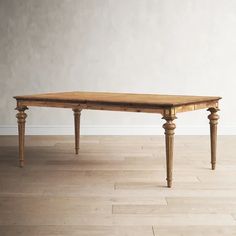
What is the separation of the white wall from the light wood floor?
29.4 inches

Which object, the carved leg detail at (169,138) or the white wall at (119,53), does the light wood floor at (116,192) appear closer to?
the carved leg detail at (169,138)

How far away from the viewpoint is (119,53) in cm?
470

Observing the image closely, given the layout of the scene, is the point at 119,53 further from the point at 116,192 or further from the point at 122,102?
the point at 116,192

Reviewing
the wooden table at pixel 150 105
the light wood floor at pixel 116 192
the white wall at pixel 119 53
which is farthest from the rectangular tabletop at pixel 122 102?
the white wall at pixel 119 53

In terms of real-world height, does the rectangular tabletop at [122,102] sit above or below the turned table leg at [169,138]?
above

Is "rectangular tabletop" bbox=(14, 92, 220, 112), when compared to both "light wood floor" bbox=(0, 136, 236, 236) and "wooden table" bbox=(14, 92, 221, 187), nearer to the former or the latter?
"wooden table" bbox=(14, 92, 221, 187)

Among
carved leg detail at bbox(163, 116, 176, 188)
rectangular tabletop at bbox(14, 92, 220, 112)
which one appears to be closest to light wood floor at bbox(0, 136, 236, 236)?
carved leg detail at bbox(163, 116, 176, 188)

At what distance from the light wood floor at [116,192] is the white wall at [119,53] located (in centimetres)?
75

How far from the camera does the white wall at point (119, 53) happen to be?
15.2 feet

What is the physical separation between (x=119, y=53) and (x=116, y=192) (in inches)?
96.1

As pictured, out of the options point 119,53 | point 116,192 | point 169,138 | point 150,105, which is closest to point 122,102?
point 150,105

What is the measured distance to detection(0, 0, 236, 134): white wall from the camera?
4.63m

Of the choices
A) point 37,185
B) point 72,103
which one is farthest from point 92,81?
point 37,185

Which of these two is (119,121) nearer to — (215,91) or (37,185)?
(215,91)
